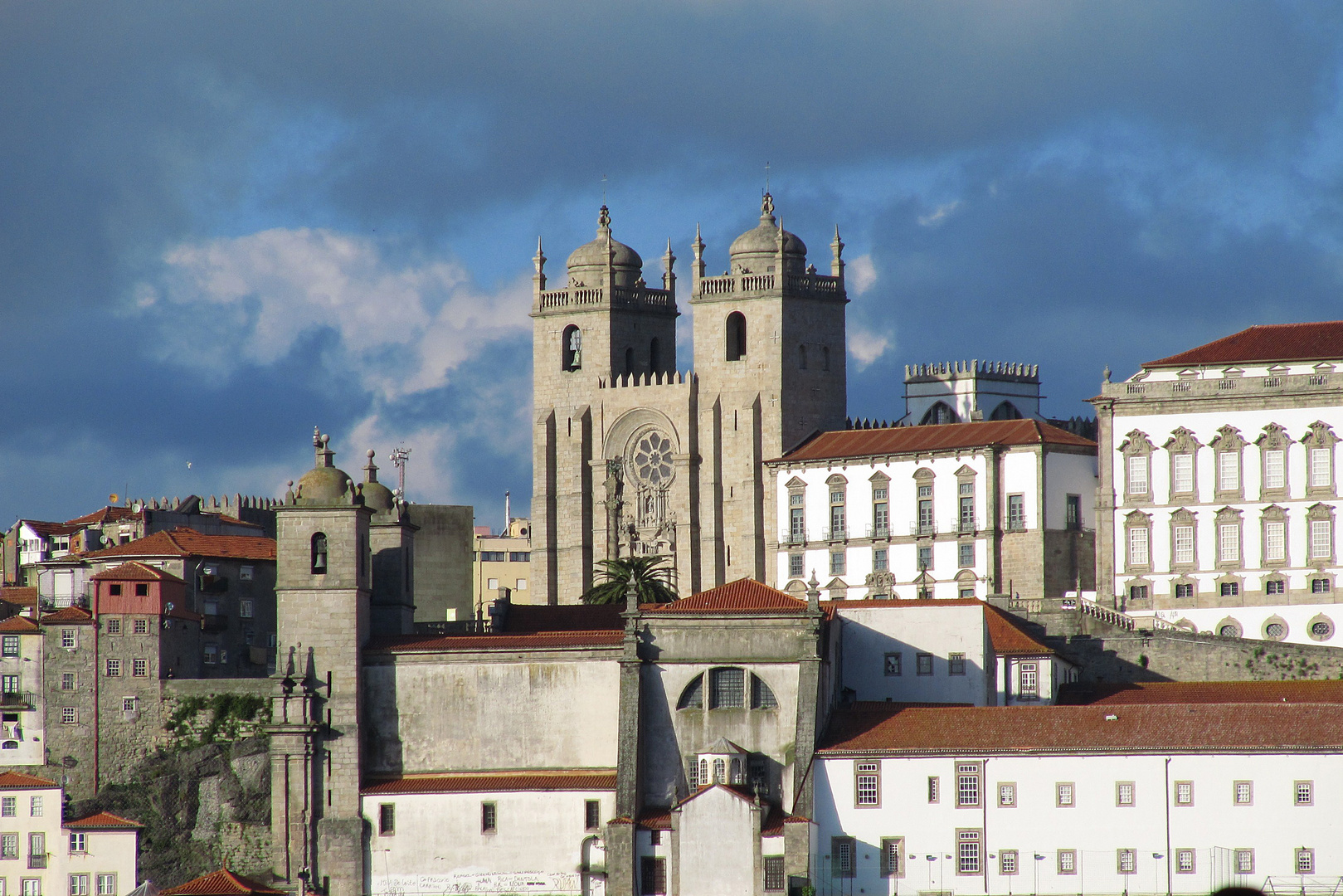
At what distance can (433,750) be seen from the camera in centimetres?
10169

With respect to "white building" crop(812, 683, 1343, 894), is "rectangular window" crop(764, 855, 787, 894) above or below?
below

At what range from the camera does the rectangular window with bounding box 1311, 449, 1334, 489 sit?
118m

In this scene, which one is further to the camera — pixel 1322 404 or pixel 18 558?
pixel 18 558

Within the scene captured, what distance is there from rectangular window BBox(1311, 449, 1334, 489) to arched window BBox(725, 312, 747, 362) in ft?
103

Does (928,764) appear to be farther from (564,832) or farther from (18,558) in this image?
(18,558)

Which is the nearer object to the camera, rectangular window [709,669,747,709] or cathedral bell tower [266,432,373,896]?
rectangular window [709,669,747,709]

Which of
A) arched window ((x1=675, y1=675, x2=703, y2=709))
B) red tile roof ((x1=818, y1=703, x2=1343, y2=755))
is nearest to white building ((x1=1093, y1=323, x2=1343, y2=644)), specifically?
red tile roof ((x1=818, y1=703, x2=1343, y2=755))

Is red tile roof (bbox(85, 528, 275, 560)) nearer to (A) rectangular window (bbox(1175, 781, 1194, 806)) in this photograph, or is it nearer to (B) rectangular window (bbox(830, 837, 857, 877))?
(B) rectangular window (bbox(830, 837, 857, 877))

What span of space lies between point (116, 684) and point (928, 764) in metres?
31.7

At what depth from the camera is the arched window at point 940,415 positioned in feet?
456

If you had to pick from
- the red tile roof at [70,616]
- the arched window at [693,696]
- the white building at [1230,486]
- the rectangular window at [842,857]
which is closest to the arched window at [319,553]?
the red tile roof at [70,616]

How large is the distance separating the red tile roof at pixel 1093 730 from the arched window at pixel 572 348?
49171 mm

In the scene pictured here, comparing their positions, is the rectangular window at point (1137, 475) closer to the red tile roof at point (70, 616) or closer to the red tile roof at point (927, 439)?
the red tile roof at point (927, 439)

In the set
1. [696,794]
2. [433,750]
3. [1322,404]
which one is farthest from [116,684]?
[1322,404]
